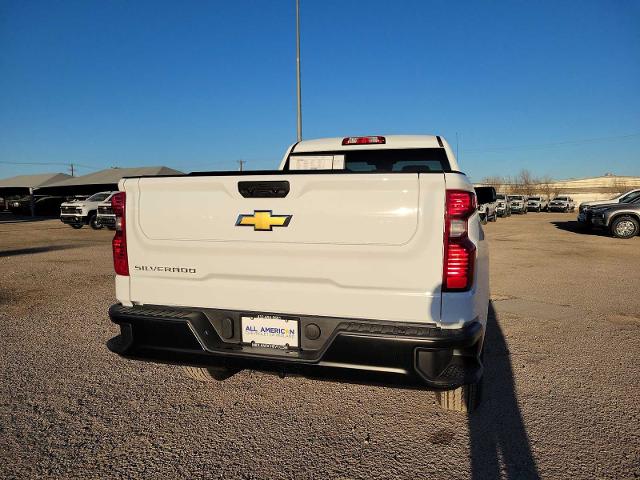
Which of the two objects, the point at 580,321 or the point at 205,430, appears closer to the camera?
the point at 205,430

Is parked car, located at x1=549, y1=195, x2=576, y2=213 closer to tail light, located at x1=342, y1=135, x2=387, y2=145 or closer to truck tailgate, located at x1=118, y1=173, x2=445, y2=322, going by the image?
tail light, located at x1=342, y1=135, x2=387, y2=145

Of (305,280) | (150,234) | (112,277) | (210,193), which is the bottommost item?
(112,277)

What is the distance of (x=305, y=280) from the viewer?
2.48 meters

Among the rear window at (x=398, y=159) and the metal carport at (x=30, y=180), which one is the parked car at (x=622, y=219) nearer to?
the rear window at (x=398, y=159)

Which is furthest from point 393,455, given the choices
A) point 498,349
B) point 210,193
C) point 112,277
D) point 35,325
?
point 112,277

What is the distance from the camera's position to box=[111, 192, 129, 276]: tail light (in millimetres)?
2789

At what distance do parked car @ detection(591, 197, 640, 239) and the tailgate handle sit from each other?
18169 mm

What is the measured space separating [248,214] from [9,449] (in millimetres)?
2013

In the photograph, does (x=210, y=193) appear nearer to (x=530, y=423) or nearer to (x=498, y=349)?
(x=530, y=423)

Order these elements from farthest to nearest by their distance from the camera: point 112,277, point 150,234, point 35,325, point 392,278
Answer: point 112,277 → point 35,325 → point 150,234 → point 392,278

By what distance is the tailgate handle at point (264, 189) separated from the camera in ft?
8.14

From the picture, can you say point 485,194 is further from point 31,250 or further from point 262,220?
point 31,250

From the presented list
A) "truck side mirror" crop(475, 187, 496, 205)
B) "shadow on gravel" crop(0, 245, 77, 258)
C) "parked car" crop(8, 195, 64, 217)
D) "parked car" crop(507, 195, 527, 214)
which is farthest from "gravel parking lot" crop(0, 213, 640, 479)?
"parked car" crop(507, 195, 527, 214)

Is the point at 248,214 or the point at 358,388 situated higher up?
the point at 248,214
